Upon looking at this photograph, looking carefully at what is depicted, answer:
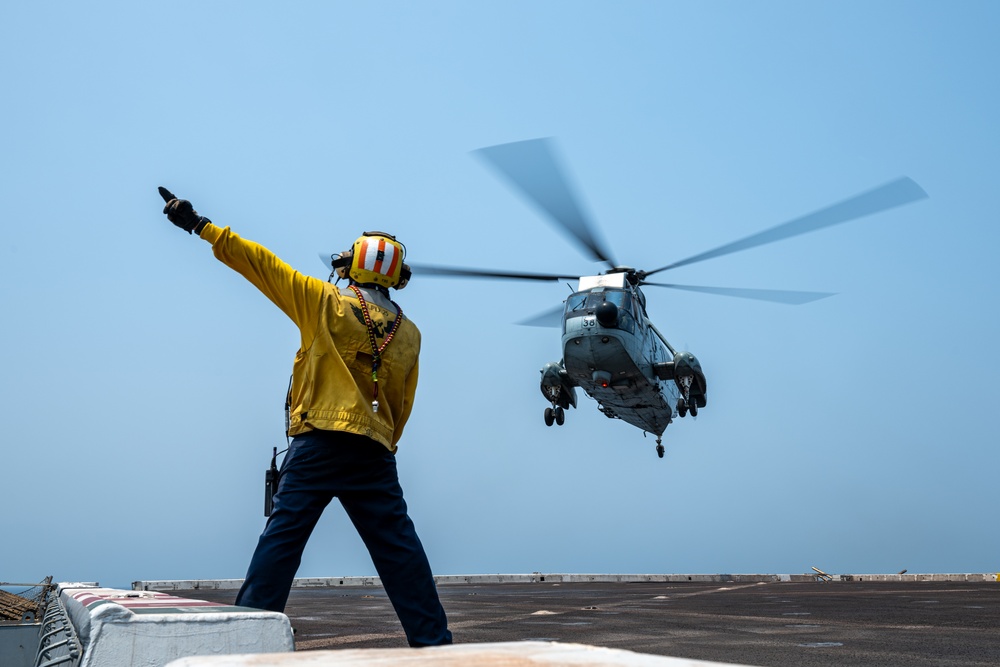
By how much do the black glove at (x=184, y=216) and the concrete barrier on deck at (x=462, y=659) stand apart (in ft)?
9.35

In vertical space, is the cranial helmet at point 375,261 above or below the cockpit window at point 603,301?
below

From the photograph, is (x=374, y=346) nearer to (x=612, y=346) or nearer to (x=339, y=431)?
(x=339, y=431)

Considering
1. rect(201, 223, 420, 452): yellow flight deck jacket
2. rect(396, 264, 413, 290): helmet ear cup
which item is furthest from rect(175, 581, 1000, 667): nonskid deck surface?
rect(396, 264, 413, 290): helmet ear cup

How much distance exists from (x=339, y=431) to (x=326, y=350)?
1.28 feet

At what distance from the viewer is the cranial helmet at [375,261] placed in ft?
15.4

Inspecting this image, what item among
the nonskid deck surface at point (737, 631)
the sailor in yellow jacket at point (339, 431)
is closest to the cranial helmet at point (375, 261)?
the sailor in yellow jacket at point (339, 431)

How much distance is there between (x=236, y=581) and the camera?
28266mm

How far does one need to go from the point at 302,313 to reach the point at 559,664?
3201mm

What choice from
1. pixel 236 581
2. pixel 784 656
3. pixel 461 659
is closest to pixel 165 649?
pixel 461 659

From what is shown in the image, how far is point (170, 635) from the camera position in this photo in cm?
218

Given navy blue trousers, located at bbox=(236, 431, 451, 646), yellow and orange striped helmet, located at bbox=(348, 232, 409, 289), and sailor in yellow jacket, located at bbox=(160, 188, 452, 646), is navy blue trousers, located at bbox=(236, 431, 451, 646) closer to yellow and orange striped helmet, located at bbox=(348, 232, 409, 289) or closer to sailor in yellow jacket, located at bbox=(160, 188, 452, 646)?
sailor in yellow jacket, located at bbox=(160, 188, 452, 646)

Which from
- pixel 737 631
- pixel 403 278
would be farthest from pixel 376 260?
pixel 737 631

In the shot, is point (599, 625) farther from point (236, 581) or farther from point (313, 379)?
point (236, 581)

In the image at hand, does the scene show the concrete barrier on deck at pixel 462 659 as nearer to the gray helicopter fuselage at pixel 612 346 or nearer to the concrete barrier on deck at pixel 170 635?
the concrete barrier on deck at pixel 170 635
